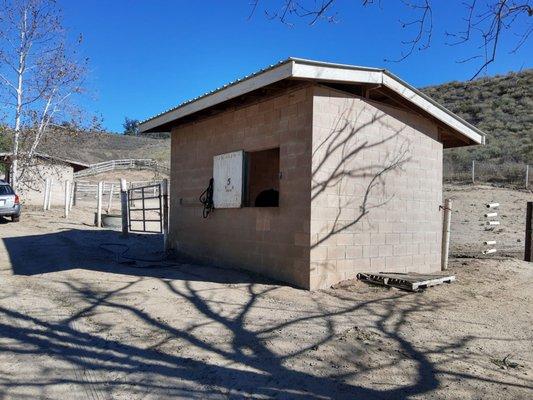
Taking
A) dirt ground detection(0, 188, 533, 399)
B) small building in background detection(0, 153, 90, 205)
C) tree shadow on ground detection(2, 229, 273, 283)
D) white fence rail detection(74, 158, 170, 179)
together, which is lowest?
dirt ground detection(0, 188, 533, 399)

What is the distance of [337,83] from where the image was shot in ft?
25.6

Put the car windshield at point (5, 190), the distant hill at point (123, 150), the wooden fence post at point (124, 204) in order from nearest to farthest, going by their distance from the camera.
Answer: the wooden fence post at point (124, 204) → the car windshield at point (5, 190) → the distant hill at point (123, 150)

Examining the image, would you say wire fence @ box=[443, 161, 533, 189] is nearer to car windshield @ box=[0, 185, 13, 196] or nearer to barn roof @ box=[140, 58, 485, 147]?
barn roof @ box=[140, 58, 485, 147]

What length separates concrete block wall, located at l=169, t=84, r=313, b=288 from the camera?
7.54 metres

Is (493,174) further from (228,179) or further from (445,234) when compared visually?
(228,179)

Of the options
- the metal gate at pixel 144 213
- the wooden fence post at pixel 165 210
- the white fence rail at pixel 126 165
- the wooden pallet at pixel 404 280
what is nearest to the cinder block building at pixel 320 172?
the wooden pallet at pixel 404 280

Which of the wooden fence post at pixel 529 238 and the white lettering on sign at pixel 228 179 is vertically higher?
the white lettering on sign at pixel 228 179

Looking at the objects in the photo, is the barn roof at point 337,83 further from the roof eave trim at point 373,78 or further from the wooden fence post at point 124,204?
the wooden fence post at point 124,204

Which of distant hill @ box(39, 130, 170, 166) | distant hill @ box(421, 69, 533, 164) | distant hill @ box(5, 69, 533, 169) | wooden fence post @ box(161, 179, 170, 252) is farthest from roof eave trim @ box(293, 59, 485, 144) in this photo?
distant hill @ box(39, 130, 170, 166)

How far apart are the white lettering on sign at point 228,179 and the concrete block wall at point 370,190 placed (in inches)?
75.4

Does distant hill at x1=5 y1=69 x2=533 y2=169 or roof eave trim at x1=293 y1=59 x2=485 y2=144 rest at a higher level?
distant hill at x1=5 y1=69 x2=533 y2=169

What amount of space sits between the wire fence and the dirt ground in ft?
53.1

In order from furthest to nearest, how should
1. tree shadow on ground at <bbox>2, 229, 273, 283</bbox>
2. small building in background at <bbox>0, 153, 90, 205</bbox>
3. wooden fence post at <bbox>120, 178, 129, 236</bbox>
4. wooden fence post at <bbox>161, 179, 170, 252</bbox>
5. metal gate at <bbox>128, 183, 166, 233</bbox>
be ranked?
small building in background at <bbox>0, 153, 90, 205</bbox>, wooden fence post at <bbox>120, 178, 129, 236</bbox>, metal gate at <bbox>128, 183, 166, 233</bbox>, wooden fence post at <bbox>161, 179, 170, 252</bbox>, tree shadow on ground at <bbox>2, 229, 273, 283</bbox>

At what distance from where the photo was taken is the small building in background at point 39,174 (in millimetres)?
24094
